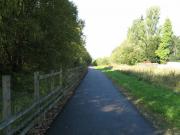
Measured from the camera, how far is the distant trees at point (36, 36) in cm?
1435

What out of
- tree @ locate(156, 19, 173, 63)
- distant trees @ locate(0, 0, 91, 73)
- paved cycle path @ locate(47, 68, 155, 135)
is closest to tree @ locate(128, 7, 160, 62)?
tree @ locate(156, 19, 173, 63)

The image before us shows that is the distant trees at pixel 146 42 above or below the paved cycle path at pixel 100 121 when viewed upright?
above

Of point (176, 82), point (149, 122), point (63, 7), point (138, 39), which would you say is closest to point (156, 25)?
point (138, 39)

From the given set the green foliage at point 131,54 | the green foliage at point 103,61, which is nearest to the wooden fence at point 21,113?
the green foliage at point 131,54

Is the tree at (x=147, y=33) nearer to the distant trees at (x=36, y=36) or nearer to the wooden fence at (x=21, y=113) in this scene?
the distant trees at (x=36, y=36)

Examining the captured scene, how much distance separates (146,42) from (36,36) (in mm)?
74466

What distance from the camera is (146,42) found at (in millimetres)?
87938

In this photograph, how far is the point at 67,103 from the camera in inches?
656

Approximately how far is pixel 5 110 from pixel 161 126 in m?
5.08

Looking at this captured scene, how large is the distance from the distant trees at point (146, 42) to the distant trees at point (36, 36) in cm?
6427

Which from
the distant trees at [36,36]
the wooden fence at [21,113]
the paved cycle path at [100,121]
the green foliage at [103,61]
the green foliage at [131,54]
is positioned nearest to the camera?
the wooden fence at [21,113]

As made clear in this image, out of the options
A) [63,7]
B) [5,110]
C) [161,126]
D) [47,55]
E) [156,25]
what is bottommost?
[161,126]

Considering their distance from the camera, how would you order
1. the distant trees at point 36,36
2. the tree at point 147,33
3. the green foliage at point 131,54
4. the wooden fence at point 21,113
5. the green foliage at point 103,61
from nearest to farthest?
the wooden fence at point 21,113
the distant trees at point 36,36
the green foliage at point 131,54
the tree at point 147,33
the green foliage at point 103,61

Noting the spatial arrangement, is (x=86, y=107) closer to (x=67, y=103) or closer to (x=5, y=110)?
(x=67, y=103)
